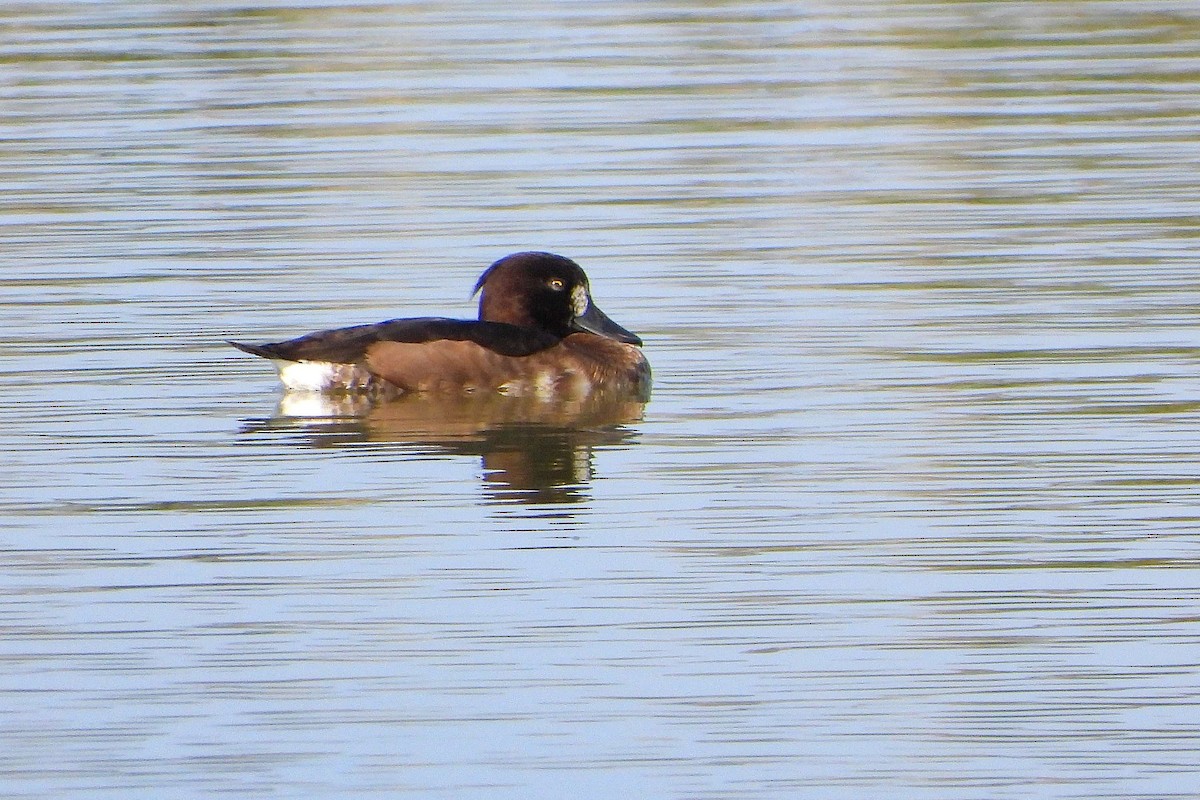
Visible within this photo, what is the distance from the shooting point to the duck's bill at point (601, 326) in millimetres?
10742

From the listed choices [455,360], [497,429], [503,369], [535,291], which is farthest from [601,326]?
[497,429]

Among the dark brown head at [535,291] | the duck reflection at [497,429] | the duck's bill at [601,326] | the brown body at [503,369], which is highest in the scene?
the dark brown head at [535,291]

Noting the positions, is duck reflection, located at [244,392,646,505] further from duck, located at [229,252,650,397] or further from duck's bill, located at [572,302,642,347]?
duck's bill, located at [572,302,642,347]

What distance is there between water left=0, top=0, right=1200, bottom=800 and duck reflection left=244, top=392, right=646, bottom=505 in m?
0.04

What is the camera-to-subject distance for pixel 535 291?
36.6 ft

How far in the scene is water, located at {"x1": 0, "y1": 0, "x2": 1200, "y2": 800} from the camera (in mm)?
6020

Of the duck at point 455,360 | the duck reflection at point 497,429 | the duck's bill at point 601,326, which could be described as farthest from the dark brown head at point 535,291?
the duck reflection at point 497,429

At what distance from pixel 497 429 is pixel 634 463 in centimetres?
98

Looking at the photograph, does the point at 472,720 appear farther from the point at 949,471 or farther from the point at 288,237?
the point at 288,237

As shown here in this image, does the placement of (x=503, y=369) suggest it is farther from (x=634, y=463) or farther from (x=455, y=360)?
(x=634, y=463)

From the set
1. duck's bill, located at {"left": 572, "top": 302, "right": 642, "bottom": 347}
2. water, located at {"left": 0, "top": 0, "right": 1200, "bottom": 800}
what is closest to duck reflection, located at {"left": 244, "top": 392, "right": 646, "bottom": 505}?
water, located at {"left": 0, "top": 0, "right": 1200, "bottom": 800}

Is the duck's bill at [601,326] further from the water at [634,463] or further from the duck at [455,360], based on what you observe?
the water at [634,463]

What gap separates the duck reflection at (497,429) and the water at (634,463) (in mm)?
35

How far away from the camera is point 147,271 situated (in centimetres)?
1309
